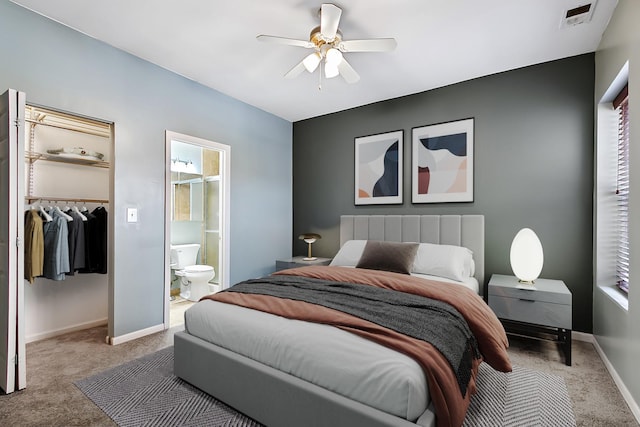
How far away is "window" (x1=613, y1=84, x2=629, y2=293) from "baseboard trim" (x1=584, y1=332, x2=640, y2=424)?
0.57 meters

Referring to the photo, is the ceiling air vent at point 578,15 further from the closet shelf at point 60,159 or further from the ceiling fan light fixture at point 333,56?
the closet shelf at point 60,159

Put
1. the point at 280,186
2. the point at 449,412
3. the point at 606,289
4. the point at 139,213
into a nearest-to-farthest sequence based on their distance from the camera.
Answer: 1. the point at 449,412
2. the point at 606,289
3. the point at 139,213
4. the point at 280,186

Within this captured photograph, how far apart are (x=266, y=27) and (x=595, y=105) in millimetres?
2954

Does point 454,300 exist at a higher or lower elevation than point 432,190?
lower

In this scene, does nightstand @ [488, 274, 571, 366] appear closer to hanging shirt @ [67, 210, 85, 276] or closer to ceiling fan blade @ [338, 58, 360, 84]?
ceiling fan blade @ [338, 58, 360, 84]

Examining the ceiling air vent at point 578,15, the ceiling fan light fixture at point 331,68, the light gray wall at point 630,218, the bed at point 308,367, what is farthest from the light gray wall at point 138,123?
the light gray wall at point 630,218

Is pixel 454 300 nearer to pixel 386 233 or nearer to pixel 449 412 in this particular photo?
pixel 449 412

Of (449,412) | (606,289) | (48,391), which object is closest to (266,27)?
(449,412)

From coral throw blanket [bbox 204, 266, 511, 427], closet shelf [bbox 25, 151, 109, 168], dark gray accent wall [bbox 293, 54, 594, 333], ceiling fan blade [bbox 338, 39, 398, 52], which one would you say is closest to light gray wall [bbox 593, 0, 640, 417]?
dark gray accent wall [bbox 293, 54, 594, 333]

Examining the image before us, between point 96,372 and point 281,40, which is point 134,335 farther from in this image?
point 281,40

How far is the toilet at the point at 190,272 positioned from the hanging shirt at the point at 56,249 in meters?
1.52

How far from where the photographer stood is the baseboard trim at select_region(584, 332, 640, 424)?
1905 millimetres

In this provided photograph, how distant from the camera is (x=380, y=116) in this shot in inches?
166

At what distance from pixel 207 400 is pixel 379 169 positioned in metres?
3.15
